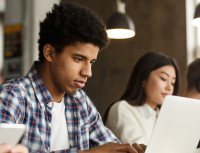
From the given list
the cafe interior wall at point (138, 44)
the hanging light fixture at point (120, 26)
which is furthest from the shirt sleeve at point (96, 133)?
the cafe interior wall at point (138, 44)

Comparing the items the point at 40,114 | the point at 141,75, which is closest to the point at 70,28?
the point at 40,114

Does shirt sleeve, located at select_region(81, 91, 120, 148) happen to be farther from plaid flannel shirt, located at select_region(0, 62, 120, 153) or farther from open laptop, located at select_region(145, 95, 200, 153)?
open laptop, located at select_region(145, 95, 200, 153)

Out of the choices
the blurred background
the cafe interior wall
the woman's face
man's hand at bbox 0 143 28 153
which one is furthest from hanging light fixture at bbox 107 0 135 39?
man's hand at bbox 0 143 28 153

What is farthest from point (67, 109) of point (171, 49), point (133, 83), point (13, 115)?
point (171, 49)

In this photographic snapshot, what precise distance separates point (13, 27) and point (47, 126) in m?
2.44

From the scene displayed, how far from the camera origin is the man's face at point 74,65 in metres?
1.50

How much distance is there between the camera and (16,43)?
12.1ft

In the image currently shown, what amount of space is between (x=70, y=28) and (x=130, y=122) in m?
0.96

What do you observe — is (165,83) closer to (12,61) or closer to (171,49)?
(12,61)

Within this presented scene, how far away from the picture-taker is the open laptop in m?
1.22

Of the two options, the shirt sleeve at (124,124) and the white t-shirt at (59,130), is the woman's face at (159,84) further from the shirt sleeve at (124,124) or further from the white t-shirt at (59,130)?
the white t-shirt at (59,130)

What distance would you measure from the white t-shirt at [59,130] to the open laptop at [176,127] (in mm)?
496

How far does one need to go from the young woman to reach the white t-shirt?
0.77 m

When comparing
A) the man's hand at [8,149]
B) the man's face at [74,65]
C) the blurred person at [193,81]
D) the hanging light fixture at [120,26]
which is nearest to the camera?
the man's hand at [8,149]
